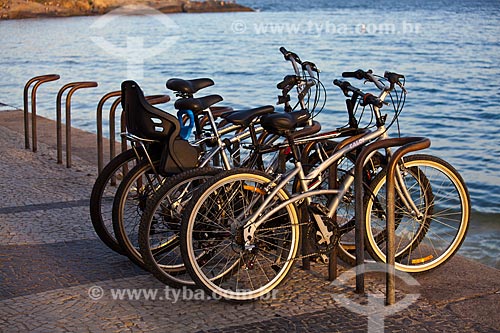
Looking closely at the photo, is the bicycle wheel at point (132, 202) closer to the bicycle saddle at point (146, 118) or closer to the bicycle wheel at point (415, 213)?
the bicycle saddle at point (146, 118)

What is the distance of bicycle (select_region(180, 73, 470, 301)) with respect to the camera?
5355mm

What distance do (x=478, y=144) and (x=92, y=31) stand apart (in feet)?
148

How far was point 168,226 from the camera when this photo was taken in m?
5.86

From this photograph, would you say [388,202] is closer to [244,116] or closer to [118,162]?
Result: [244,116]

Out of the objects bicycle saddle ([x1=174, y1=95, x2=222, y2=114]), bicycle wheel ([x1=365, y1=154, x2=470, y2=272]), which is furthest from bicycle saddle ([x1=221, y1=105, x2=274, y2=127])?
bicycle wheel ([x1=365, y1=154, x2=470, y2=272])

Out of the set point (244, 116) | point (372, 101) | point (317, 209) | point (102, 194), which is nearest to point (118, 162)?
point (102, 194)

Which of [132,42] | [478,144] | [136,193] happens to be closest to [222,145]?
[136,193]

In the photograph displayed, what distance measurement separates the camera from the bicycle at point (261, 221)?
536cm

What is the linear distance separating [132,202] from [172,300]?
0.88m

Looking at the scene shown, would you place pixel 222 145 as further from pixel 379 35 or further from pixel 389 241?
pixel 379 35

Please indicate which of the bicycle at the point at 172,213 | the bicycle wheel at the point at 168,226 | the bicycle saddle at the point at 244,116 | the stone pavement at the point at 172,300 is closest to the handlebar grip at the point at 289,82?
the bicycle at the point at 172,213

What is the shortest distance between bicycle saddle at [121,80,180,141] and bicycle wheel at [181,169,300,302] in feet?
1.76

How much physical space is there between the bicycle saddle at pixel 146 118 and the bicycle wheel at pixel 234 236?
1.76ft

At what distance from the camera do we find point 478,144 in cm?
1642
